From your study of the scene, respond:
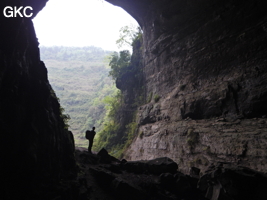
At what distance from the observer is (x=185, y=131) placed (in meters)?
8.91

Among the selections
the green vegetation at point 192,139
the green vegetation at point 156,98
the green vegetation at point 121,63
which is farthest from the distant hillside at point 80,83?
the green vegetation at point 192,139


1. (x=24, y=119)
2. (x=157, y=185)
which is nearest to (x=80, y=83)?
(x=24, y=119)

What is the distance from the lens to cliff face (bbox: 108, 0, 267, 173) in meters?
6.64

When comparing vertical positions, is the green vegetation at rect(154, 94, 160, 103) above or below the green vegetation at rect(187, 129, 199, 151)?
above

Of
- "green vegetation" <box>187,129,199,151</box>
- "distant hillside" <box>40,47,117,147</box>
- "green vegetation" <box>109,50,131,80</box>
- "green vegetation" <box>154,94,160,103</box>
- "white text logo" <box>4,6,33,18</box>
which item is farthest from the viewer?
"distant hillside" <box>40,47,117,147</box>

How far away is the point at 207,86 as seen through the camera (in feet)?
29.2

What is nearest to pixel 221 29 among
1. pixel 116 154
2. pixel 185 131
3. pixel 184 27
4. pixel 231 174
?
pixel 184 27

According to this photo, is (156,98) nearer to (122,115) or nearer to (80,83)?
(122,115)

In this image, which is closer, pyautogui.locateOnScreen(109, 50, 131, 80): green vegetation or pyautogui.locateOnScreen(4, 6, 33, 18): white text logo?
pyautogui.locateOnScreen(4, 6, 33, 18): white text logo

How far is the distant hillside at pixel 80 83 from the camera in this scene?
181 ft

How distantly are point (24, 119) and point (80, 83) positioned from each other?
87076 mm

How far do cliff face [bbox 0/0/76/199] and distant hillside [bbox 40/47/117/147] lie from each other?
32.8m

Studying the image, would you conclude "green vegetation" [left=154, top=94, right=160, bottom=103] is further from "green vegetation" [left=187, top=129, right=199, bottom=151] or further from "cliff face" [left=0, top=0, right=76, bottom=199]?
"cliff face" [left=0, top=0, right=76, bottom=199]

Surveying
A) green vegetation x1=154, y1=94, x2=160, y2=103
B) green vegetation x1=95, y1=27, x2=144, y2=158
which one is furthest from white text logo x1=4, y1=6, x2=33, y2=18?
green vegetation x1=95, y1=27, x2=144, y2=158
